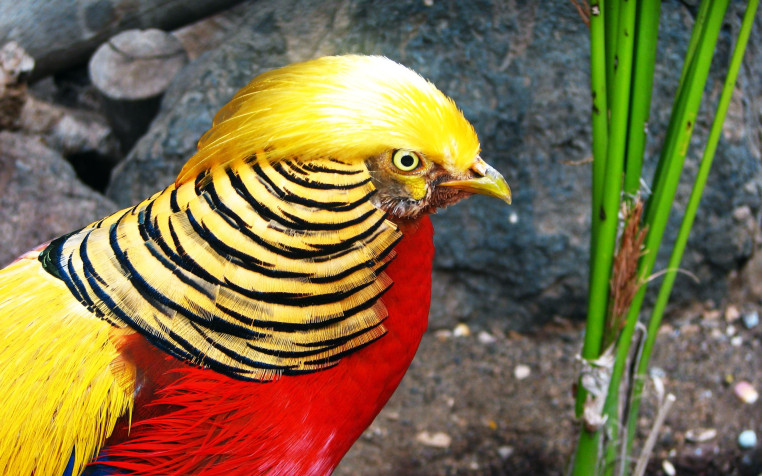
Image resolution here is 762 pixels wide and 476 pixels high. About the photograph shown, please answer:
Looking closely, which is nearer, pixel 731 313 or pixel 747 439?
pixel 747 439

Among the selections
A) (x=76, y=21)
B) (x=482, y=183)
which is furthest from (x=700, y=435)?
(x=76, y=21)

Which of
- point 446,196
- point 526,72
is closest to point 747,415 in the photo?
point 526,72

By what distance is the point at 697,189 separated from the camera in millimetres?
1984

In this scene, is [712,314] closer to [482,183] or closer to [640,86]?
[640,86]

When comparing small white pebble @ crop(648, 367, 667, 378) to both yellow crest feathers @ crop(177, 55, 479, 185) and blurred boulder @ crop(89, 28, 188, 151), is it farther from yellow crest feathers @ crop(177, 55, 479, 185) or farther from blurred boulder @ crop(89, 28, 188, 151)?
blurred boulder @ crop(89, 28, 188, 151)

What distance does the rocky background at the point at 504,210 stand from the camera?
119 inches

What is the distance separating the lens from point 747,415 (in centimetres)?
294

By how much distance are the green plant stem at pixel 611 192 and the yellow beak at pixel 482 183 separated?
1.57 feet

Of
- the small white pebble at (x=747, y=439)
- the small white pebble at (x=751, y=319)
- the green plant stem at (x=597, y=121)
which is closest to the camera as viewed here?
the green plant stem at (x=597, y=121)

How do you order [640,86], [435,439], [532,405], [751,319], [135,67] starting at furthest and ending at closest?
[135,67], [751,319], [532,405], [435,439], [640,86]

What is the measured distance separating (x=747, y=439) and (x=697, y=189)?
143cm

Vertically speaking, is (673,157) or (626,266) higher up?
(673,157)

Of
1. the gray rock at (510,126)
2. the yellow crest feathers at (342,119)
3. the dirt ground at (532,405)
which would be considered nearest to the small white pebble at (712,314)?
the dirt ground at (532,405)

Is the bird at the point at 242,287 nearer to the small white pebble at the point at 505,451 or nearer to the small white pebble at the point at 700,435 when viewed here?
the small white pebble at the point at 505,451
